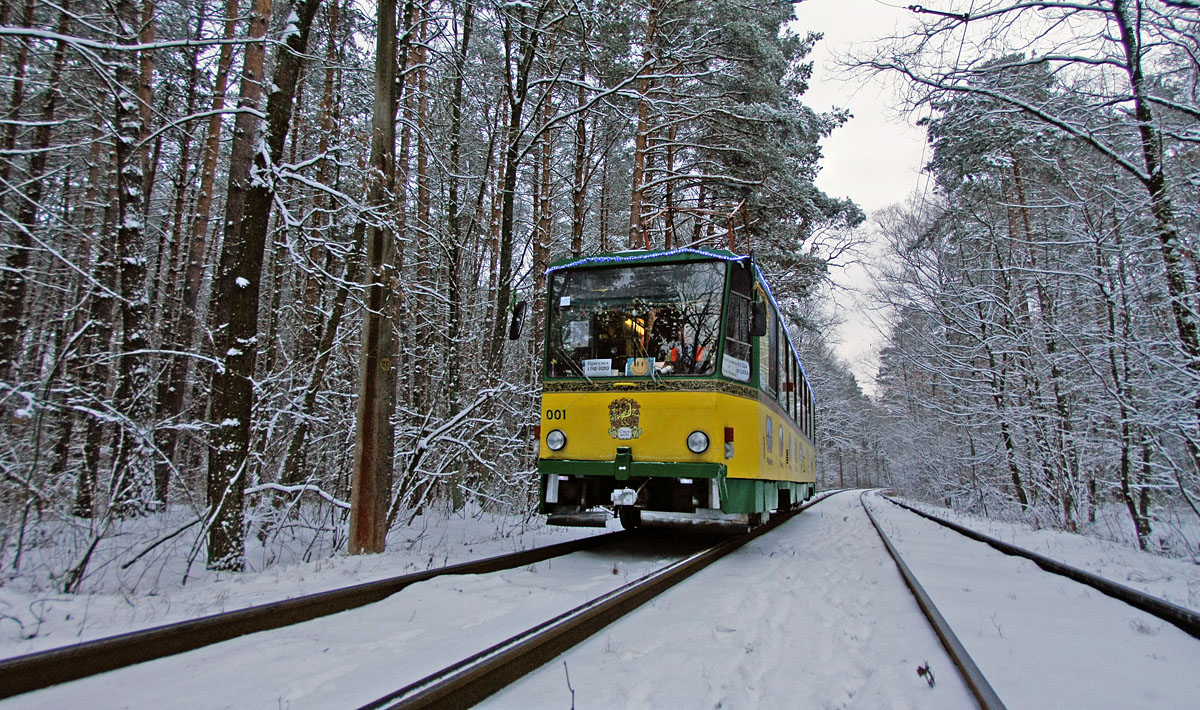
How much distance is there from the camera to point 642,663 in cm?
326

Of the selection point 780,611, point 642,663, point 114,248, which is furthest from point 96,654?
point 114,248

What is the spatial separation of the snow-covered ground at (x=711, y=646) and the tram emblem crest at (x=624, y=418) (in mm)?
1472

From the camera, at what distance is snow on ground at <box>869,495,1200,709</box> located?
2.96 meters

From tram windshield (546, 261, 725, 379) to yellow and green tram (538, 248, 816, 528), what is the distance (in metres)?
0.01

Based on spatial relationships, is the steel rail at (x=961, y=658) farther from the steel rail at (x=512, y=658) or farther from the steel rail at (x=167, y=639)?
the steel rail at (x=167, y=639)

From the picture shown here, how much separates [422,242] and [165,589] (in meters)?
8.52

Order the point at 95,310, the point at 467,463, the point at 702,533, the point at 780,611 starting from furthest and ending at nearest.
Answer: the point at 467,463
the point at 702,533
the point at 95,310
the point at 780,611

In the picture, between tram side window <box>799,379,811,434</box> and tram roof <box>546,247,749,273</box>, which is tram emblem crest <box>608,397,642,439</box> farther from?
tram side window <box>799,379,811,434</box>

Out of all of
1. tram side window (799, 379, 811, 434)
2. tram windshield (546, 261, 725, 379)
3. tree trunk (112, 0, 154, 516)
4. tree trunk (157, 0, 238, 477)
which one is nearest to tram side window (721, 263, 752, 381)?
tram windshield (546, 261, 725, 379)

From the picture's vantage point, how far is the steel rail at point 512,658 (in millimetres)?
2389

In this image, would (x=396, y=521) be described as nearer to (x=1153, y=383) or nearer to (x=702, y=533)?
(x=702, y=533)

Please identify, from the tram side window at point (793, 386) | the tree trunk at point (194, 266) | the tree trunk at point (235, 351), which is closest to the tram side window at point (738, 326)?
the tram side window at point (793, 386)

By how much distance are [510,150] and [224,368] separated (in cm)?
532

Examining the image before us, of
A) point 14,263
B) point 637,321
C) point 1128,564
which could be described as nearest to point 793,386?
point 637,321
